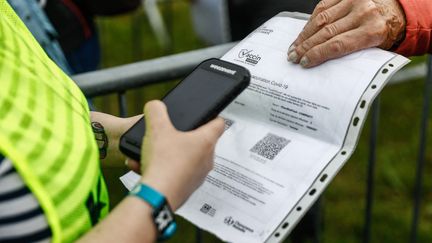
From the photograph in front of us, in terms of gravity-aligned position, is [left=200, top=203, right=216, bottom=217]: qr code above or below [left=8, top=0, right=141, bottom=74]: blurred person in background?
above

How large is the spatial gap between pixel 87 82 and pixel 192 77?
1.59 ft

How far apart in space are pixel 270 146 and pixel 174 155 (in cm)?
28

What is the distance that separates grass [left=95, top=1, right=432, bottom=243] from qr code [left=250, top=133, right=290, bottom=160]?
50.8 inches

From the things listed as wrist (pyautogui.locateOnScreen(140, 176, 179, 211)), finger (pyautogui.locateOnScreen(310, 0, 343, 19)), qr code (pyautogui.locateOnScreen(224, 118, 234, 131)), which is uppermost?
wrist (pyautogui.locateOnScreen(140, 176, 179, 211))

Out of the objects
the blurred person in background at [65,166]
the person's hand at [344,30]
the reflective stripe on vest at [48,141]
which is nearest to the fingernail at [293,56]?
the person's hand at [344,30]

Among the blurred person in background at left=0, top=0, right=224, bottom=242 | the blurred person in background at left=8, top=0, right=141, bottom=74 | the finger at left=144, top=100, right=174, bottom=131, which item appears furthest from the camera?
the blurred person in background at left=8, top=0, right=141, bottom=74

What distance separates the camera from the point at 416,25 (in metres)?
1.49

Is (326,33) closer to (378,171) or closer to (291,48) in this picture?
(291,48)

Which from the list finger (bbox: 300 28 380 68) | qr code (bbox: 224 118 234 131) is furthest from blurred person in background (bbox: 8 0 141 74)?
finger (bbox: 300 28 380 68)

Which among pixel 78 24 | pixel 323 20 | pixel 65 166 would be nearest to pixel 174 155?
pixel 65 166

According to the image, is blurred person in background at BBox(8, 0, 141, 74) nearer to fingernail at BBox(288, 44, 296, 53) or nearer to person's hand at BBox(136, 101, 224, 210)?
fingernail at BBox(288, 44, 296, 53)

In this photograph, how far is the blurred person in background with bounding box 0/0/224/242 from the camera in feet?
3.04

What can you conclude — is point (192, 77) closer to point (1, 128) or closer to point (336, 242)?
→ point (1, 128)

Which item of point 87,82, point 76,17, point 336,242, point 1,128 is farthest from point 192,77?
point 336,242
